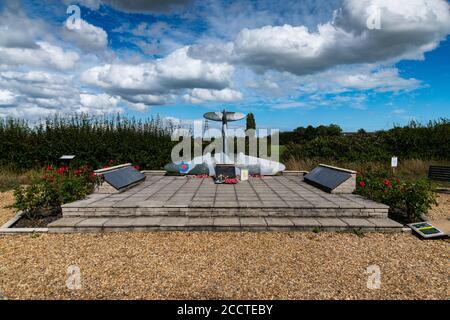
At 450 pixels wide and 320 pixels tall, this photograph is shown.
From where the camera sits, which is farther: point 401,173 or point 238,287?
point 401,173

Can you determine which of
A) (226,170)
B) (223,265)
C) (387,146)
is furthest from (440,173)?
(223,265)

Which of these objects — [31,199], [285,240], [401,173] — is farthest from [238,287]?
[401,173]

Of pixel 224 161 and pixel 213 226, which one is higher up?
pixel 224 161

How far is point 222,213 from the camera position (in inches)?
242

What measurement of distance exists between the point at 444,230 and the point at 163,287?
585 cm

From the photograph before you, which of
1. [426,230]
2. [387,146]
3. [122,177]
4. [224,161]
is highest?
[387,146]

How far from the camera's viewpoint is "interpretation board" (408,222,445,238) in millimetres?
5195

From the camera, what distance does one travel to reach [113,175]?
8336 millimetres

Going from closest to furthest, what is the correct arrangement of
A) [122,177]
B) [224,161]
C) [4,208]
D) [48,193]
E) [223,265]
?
[223,265] < [48,193] < [4,208] < [122,177] < [224,161]

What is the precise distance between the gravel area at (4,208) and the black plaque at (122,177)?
245 centimetres

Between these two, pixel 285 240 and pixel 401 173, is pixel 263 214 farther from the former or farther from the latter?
pixel 401 173

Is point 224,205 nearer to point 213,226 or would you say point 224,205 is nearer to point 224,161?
point 213,226

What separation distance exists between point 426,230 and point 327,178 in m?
3.57

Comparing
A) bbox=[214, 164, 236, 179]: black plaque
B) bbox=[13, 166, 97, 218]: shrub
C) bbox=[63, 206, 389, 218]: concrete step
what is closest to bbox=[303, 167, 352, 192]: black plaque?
bbox=[63, 206, 389, 218]: concrete step
